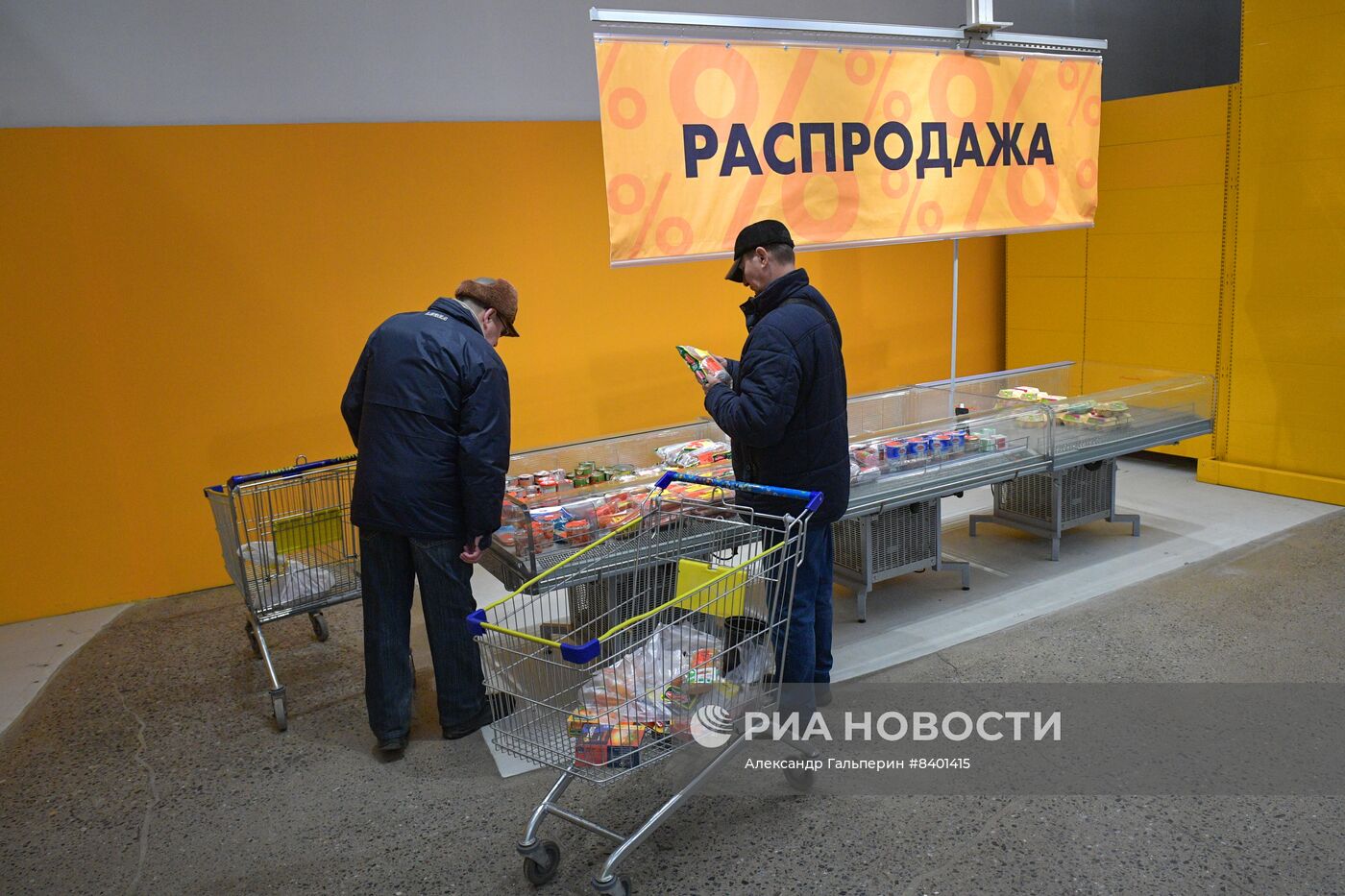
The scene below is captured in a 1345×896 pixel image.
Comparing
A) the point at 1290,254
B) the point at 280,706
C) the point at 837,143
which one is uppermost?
the point at 837,143

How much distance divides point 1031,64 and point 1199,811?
14.7 ft

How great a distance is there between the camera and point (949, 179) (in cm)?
587

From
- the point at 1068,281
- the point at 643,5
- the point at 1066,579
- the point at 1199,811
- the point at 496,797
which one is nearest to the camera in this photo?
the point at 1199,811

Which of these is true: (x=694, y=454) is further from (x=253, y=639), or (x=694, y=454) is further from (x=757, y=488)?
(x=253, y=639)

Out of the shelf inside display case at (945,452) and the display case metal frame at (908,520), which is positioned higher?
the shelf inside display case at (945,452)

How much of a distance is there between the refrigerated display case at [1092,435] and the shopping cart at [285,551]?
153 inches

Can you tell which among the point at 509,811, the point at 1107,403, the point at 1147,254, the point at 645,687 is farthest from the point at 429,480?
the point at 1147,254

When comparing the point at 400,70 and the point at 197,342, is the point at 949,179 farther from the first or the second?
the point at 197,342

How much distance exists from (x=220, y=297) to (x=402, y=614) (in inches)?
119

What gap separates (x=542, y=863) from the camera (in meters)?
3.28

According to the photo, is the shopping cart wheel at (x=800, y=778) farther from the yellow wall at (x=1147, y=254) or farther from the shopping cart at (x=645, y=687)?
the yellow wall at (x=1147, y=254)

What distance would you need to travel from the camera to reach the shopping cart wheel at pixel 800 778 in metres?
3.75

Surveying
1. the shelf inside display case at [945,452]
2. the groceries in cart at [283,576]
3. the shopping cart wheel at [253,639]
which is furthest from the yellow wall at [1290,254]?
the shopping cart wheel at [253,639]

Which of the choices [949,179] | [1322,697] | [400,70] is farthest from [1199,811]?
[400,70]
